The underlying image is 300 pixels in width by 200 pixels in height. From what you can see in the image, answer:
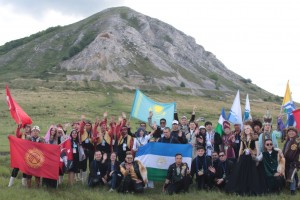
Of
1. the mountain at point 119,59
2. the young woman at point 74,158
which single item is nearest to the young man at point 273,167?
the young woman at point 74,158

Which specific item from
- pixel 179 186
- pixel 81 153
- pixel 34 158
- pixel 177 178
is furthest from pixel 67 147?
pixel 179 186

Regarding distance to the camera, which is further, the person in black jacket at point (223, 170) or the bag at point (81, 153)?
the bag at point (81, 153)

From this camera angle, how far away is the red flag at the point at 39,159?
12.1 meters

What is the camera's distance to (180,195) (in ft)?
37.9

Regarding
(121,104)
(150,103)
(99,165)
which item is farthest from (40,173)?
(121,104)

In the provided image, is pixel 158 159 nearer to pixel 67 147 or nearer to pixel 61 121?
pixel 67 147

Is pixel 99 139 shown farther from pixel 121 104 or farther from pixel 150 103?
pixel 121 104

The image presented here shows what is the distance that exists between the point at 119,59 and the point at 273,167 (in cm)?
10342

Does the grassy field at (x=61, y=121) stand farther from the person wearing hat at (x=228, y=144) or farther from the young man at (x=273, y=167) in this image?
the person wearing hat at (x=228, y=144)

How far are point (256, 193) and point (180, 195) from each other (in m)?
2.29

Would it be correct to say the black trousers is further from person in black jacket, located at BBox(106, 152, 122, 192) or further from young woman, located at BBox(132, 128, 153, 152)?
young woman, located at BBox(132, 128, 153, 152)

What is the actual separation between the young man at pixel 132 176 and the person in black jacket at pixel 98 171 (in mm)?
698

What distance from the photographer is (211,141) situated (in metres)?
13.5

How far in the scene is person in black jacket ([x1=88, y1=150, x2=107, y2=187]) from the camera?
40.8 feet
